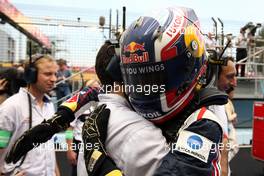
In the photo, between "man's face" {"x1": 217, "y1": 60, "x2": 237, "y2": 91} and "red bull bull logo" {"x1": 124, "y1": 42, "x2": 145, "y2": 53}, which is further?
"man's face" {"x1": 217, "y1": 60, "x2": 237, "y2": 91}

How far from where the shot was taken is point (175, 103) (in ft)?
3.11

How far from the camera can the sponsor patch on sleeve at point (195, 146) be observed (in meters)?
0.84

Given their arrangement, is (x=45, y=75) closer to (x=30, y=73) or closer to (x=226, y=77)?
(x=30, y=73)

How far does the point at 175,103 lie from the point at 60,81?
7.66 metres

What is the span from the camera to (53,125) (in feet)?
5.23

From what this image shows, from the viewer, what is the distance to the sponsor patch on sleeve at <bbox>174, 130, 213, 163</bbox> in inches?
33.2

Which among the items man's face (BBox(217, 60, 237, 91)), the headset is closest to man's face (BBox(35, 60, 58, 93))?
the headset

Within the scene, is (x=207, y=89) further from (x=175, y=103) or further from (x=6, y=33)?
(x=6, y=33)

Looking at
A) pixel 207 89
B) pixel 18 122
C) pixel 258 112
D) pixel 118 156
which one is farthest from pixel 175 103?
pixel 258 112

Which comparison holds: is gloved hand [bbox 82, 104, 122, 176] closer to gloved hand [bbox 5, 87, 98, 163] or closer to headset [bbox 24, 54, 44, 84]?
gloved hand [bbox 5, 87, 98, 163]

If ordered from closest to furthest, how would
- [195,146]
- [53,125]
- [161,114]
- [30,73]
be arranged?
[195,146], [161,114], [53,125], [30,73]

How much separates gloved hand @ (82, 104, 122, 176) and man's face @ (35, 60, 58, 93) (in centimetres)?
150

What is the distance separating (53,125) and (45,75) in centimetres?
100

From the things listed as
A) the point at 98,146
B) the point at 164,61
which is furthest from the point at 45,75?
the point at 164,61
